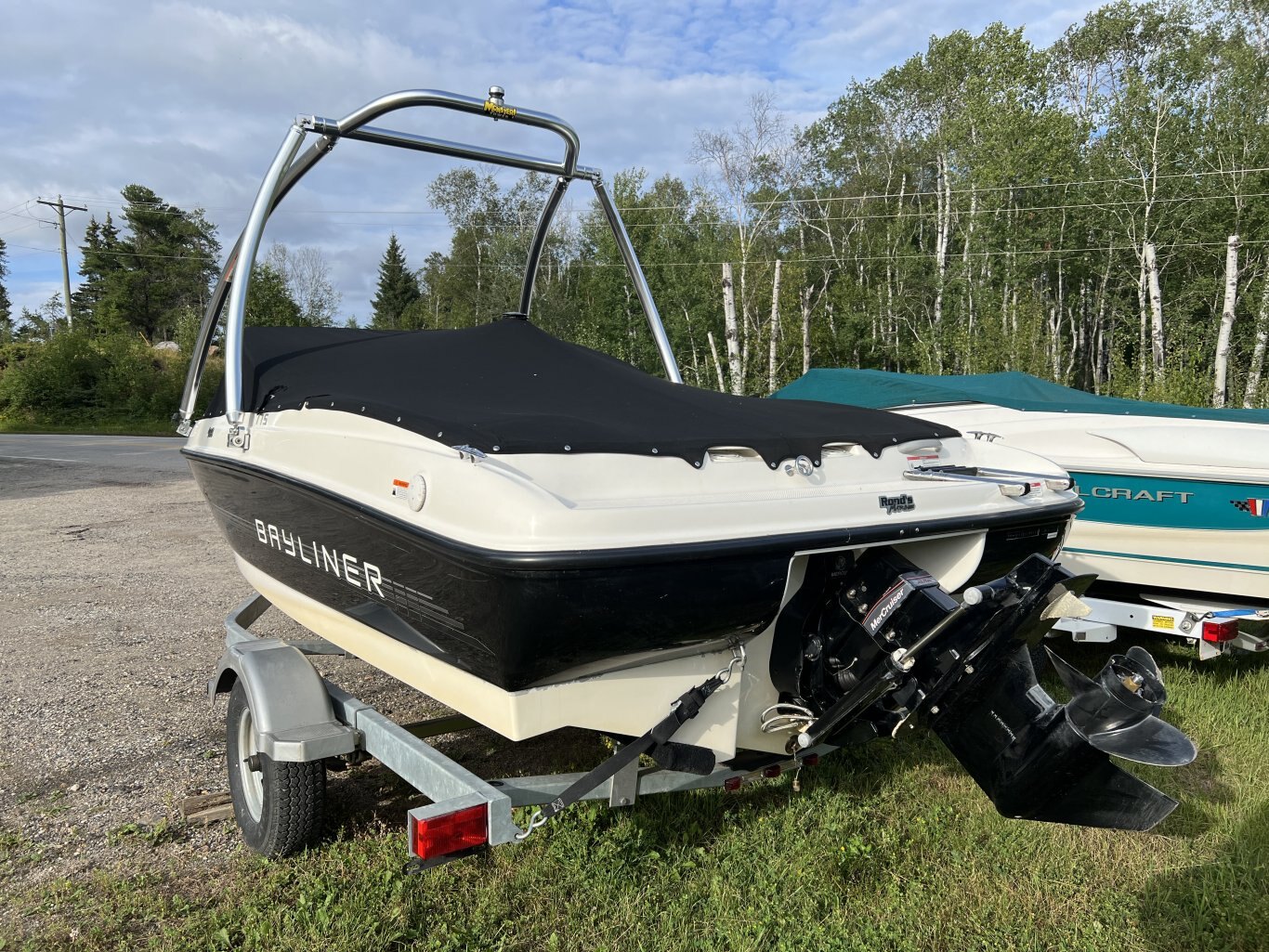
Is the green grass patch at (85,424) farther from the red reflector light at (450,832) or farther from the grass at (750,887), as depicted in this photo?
the red reflector light at (450,832)

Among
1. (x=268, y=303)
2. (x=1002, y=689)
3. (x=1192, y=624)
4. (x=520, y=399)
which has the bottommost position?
(x=1192, y=624)

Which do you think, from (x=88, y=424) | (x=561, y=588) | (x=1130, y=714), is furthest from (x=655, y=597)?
(x=88, y=424)

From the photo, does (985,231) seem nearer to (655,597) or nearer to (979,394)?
(979,394)

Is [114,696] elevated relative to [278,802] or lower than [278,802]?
lower

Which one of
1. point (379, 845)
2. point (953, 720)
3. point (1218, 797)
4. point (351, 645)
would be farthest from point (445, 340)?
point (1218, 797)

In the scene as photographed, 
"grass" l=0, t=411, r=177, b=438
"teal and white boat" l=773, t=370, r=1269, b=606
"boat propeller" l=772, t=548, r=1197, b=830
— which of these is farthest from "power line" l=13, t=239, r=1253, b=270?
"boat propeller" l=772, t=548, r=1197, b=830

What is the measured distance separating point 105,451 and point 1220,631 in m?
17.4

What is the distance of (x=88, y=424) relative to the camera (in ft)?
88.1

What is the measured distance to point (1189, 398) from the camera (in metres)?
11.7

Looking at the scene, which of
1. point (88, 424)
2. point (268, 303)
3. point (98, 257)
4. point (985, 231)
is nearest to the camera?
point (985, 231)

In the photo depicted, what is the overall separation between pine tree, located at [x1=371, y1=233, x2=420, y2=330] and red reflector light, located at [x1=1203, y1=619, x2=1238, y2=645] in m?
52.0

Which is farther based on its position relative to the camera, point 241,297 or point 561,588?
point 241,297

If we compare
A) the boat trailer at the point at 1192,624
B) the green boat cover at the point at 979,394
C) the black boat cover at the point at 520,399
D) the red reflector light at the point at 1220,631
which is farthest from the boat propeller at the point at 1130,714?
the green boat cover at the point at 979,394

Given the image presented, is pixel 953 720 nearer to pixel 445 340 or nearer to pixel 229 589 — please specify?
pixel 445 340
